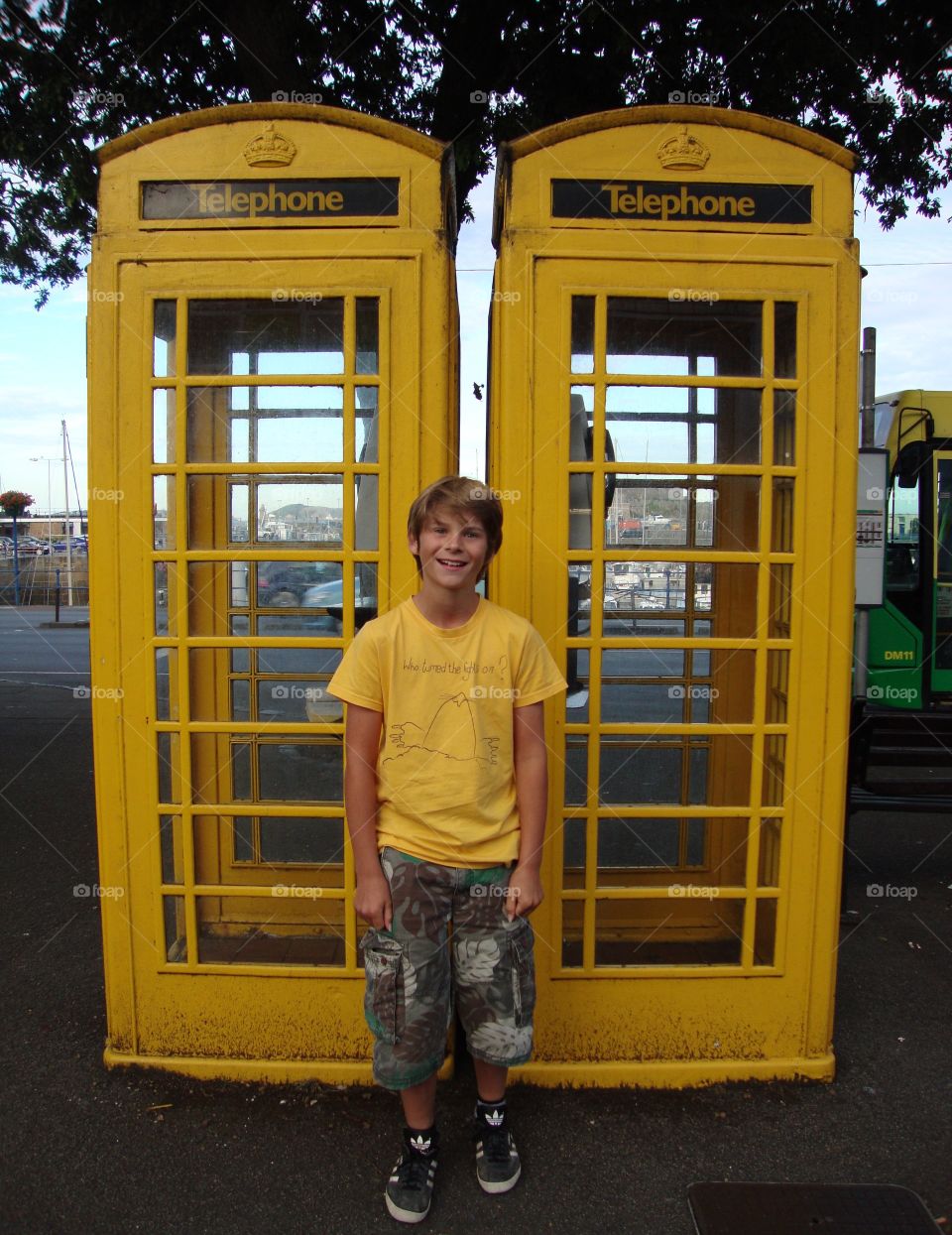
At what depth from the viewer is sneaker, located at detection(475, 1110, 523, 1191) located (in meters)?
2.42

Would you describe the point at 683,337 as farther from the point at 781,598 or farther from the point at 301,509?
the point at 301,509

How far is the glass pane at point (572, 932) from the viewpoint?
302cm

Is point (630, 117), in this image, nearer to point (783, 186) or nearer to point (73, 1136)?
point (783, 186)

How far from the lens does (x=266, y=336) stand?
3.11 meters

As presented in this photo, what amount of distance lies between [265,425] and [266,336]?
33 cm

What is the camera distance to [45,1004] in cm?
337

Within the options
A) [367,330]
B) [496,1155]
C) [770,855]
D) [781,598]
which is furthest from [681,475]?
[496,1155]

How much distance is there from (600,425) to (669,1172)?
2.17 metres

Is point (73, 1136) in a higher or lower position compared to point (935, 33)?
lower

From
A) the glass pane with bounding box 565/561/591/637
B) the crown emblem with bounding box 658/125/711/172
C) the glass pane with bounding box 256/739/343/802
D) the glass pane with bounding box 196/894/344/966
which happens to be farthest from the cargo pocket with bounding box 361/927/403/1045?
the crown emblem with bounding box 658/125/711/172

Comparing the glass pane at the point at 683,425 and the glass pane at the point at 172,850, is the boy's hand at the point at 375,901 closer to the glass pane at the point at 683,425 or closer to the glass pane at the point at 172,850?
the glass pane at the point at 172,850

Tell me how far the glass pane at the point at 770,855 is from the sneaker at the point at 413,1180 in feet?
A: 4.39

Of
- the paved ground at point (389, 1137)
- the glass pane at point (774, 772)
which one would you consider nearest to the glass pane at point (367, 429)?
the glass pane at point (774, 772)

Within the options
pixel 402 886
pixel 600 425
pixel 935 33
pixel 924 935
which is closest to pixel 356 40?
pixel 935 33
